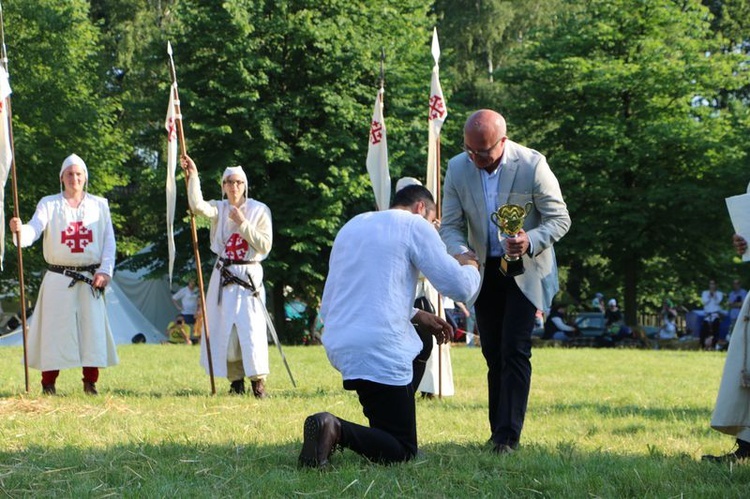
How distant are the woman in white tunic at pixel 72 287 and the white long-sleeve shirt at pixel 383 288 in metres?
4.89

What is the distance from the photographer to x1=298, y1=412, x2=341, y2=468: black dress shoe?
5.45 meters

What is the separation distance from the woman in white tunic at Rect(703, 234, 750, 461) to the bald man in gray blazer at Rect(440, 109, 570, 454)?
3.51 feet

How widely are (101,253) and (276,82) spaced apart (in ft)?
68.2

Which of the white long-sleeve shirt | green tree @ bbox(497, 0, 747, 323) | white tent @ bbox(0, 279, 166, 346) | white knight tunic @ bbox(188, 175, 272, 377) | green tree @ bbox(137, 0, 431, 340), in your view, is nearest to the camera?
the white long-sleeve shirt

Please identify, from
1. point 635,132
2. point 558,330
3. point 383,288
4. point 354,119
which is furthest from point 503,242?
point 635,132

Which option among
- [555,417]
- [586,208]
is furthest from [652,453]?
[586,208]

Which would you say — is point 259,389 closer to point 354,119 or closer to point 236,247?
point 236,247

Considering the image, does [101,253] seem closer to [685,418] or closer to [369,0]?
[685,418]

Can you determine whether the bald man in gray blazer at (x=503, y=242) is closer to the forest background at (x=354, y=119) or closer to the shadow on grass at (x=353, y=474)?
the shadow on grass at (x=353, y=474)

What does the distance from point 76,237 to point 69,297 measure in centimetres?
57

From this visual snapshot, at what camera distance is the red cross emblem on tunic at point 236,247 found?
33.3 ft

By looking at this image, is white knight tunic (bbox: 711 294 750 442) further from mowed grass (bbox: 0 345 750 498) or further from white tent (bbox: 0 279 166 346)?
white tent (bbox: 0 279 166 346)

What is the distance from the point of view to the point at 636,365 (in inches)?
670

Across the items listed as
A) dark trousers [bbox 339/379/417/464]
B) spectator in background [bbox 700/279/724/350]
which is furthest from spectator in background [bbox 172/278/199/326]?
dark trousers [bbox 339/379/417/464]
